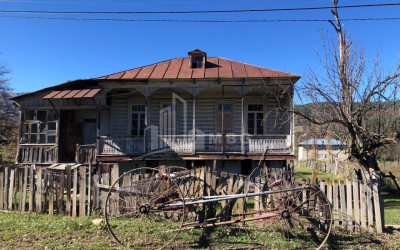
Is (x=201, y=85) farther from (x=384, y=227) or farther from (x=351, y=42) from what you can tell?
(x=384, y=227)

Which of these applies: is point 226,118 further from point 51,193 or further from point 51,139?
point 51,193

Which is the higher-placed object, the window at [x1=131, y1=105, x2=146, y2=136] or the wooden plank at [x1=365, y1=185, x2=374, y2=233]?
the window at [x1=131, y1=105, x2=146, y2=136]

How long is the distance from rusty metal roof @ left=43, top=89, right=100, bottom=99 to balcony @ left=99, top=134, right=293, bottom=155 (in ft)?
7.21

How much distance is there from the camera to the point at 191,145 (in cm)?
1252

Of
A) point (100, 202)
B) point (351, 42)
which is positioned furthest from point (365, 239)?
point (100, 202)

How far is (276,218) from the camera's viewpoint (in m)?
4.65

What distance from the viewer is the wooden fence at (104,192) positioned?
17.8ft

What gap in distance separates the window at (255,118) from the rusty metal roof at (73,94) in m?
8.26

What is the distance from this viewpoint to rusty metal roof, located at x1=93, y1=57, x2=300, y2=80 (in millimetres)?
13023

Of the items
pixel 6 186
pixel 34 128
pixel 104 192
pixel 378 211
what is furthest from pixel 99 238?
pixel 34 128

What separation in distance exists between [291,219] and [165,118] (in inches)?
421

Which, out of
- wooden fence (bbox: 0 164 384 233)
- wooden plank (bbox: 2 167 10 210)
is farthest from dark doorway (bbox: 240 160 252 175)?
wooden plank (bbox: 2 167 10 210)

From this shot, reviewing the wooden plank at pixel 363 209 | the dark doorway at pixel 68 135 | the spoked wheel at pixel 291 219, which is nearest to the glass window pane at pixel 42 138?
the dark doorway at pixel 68 135

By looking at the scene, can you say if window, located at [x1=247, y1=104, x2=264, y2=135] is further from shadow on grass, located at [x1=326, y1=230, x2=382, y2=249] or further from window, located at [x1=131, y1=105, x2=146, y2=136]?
shadow on grass, located at [x1=326, y1=230, x2=382, y2=249]
